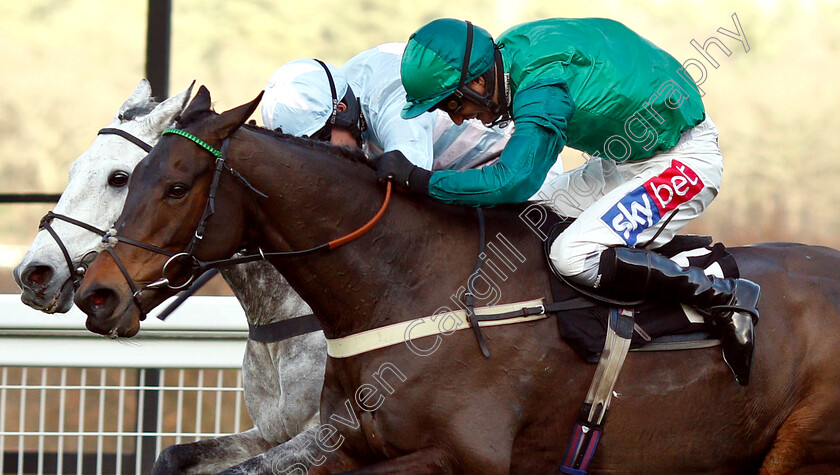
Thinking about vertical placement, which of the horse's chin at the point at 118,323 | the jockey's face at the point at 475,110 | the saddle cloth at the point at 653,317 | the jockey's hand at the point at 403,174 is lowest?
the horse's chin at the point at 118,323

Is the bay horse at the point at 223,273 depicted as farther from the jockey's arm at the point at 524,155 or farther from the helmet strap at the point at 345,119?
the jockey's arm at the point at 524,155

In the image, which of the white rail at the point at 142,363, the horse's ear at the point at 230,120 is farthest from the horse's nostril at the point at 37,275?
the white rail at the point at 142,363

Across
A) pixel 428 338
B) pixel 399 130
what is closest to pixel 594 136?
pixel 428 338

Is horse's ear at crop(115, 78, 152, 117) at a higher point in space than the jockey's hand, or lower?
lower

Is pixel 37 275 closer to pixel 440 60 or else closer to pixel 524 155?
pixel 440 60

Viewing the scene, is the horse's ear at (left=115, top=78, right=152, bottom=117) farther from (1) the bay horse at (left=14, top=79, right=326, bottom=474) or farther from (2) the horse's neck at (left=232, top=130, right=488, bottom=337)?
(2) the horse's neck at (left=232, top=130, right=488, bottom=337)

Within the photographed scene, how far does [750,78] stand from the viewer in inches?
218

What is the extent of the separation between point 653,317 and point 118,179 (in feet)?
5.47

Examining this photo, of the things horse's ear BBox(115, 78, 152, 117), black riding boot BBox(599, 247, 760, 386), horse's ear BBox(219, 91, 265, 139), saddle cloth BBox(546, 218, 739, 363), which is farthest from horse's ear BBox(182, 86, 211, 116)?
black riding boot BBox(599, 247, 760, 386)

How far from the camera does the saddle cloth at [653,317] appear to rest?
2.76 m

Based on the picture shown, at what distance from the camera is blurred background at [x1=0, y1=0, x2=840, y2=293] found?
5.48 m

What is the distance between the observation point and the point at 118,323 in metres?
2.52

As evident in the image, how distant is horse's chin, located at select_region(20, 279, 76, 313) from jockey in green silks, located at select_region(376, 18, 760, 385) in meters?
1.05

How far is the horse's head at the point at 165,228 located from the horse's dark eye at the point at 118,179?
68 cm
